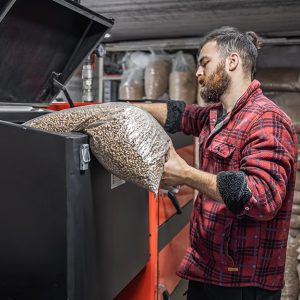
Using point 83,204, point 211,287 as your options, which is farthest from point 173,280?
point 83,204

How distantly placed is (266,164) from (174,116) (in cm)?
65

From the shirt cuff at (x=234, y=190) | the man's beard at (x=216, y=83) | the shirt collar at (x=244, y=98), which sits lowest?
the shirt cuff at (x=234, y=190)

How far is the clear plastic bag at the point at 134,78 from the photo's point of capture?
3.43 meters

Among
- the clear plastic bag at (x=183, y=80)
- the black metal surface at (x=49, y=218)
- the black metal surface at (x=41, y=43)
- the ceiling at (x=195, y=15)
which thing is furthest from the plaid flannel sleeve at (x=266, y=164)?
the clear plastic bag at (x=183, y=80)

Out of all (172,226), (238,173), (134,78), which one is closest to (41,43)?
(238,173)

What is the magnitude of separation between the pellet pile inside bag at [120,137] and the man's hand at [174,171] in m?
0.07

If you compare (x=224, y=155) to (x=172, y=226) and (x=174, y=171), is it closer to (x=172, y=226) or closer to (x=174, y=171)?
(x=174, y=171)

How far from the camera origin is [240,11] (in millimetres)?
2439

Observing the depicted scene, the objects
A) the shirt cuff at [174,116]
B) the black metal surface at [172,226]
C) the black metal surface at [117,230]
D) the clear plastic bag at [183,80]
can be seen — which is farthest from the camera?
the clear plastic bag at [183,80]

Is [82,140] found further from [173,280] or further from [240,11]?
[240,11]

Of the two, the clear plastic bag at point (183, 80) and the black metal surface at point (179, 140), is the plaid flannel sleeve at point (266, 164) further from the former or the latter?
the clear plastic bag at point (183, 80)

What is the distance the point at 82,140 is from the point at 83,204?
15 centimetres

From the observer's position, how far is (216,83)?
148 cm

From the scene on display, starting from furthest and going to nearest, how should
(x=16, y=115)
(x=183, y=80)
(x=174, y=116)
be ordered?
(x=183, y=80) → (x=174, y=116) → (x=16, y=115)
